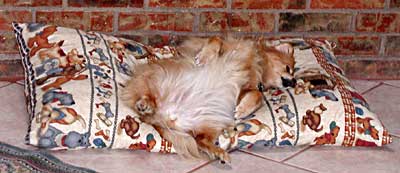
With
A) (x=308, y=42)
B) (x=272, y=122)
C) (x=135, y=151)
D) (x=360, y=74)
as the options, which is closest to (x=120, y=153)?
(x=135, y=151)

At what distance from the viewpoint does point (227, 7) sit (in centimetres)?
346

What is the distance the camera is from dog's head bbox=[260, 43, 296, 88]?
10.0 feet

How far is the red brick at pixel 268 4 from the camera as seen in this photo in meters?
3.46

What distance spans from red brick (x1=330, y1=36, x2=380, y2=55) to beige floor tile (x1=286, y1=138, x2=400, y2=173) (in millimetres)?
819

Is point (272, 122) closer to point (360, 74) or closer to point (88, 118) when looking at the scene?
point (88, 118)

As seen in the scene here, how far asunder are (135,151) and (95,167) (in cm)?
19

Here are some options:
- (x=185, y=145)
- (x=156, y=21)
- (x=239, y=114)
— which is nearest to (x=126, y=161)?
(x=185, y=145)

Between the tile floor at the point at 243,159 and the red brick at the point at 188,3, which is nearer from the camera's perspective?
the tile floor at the point at 243,159

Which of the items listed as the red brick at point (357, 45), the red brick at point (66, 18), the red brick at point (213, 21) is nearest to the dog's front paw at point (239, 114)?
the red brick at point (213, 21)

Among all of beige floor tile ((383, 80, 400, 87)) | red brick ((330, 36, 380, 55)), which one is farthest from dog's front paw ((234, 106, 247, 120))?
beige floor tile ((383, 80, 400, 87))

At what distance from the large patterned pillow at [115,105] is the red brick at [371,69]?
1.58ft

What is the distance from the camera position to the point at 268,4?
3.48 meters

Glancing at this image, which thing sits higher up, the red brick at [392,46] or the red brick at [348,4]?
the red brick at [348,4]

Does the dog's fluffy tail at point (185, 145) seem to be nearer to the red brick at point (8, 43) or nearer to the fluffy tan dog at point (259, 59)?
the fluffy tan dog at point (259, 59)
